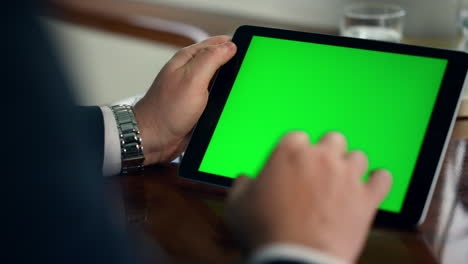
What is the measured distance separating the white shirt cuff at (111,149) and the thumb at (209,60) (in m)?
0.11

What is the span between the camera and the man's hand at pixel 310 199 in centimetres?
44

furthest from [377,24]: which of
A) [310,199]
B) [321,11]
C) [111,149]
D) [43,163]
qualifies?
[43,163]

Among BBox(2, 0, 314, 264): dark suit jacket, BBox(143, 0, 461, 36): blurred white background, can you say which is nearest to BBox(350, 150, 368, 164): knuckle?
BBox(2, 0, 314, 264): dark suit jacket

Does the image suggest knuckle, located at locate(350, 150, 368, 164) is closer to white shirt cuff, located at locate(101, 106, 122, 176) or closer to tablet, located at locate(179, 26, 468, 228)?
tablet, located at locate(179, 26, 468, 228)

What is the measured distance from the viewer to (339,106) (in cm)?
60

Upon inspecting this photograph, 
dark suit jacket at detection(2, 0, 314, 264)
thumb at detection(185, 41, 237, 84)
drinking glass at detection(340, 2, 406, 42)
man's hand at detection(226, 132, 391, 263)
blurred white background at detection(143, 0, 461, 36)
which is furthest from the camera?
blurred white background at detection(143, 0, 461, 36)

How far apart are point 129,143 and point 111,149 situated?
0.02 m

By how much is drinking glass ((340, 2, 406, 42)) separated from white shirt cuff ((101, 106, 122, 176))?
598 millimetres

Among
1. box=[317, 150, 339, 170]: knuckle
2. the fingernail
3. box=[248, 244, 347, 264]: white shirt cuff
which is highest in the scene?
the fingernail

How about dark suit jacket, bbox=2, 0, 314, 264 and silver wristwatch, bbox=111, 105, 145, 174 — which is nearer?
dark suit jacket, bbox=2, 0, 314, 264

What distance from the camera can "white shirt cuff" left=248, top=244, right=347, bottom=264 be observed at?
424 millimetres

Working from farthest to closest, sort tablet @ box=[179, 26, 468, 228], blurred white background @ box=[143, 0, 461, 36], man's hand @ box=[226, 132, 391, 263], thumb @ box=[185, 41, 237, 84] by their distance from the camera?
blurred white background @ box=[143, 0, 461, 36] → thumb @ box=[185, 41, 237, 84] → tablet @ box=[179, 26, 468, 228] → man's hand @ box=[226, 132, 391, 263]

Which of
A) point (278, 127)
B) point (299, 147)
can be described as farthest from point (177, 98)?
point (299, 147)

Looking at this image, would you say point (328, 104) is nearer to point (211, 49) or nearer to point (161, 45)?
point (211, 49)
